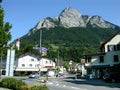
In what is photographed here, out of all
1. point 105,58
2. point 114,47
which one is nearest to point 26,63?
point 105,58

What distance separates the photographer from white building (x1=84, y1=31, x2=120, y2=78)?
206 ft

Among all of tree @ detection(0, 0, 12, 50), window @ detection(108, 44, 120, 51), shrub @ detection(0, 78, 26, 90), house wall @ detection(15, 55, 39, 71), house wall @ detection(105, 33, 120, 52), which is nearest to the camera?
tree @ detection(0, 0, 12, 50)

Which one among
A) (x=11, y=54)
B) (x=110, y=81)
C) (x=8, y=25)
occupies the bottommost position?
(x=110, y=81)

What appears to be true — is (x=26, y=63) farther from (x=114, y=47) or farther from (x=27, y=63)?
(x=114, y=47)

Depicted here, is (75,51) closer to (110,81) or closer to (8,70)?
(110,81)

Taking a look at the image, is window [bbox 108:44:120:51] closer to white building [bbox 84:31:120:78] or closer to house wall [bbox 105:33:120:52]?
white building [bbox 84:31:120:78]

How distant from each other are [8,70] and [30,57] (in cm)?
8364

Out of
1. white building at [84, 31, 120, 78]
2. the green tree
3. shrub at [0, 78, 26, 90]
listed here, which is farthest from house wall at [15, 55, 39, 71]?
the green tree

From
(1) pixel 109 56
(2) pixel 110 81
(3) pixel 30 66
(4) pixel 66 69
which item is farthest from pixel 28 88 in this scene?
(4) pixel 66 69

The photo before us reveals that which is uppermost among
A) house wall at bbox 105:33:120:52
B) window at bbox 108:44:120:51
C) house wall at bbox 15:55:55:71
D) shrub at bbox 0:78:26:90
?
house wall at bbox 105:33:120:52

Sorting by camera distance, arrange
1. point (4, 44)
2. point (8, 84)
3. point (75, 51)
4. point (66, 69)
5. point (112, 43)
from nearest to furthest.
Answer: point (4, 44), point (8, 84), point (112, 43), point (66, 69), point (75, 51)

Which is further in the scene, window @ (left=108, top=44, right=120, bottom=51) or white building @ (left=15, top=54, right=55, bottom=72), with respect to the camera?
white building @ (left=15, top=54, right=55, bottom=72)

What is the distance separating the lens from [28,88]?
2041 centimetres

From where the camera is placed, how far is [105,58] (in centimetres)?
6481
